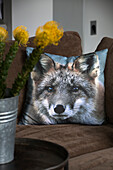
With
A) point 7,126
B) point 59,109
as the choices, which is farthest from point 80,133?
point 7,126

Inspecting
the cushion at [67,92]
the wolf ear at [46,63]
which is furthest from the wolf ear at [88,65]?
the wolf ear at [46,63]

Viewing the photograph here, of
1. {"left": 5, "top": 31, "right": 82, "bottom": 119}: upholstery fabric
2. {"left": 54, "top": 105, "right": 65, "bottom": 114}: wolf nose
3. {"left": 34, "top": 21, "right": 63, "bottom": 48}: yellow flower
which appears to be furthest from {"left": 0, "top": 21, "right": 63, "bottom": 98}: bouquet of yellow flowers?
{"left": 5, "top": 31, "right": 82, "bottom": 119}: upholstery fabric

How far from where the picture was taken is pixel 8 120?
969mm

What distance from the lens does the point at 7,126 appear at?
3.20ft

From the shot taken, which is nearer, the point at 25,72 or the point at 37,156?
the point at 25,72

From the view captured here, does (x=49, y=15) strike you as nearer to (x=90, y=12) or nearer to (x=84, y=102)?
(x=90, y=12)

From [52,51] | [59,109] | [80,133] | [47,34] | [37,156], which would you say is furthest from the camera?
[52,51]

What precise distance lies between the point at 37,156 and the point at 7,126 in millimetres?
192

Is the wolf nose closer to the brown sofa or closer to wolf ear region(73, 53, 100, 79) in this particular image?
the brown sofa

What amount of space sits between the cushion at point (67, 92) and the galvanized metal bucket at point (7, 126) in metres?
0.70

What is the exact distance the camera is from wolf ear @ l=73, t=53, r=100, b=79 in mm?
1738

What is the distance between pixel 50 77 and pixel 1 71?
771mm

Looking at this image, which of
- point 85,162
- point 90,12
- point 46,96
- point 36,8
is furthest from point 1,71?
point 90,12

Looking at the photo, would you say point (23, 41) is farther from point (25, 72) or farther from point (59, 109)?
point (59, 109)
